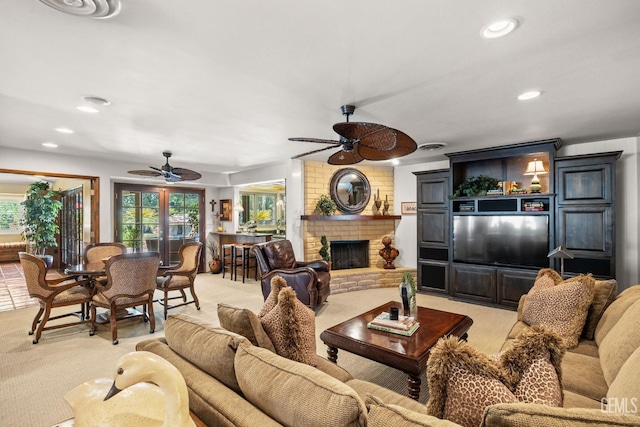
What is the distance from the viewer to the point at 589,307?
229 cm

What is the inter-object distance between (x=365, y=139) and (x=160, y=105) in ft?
6.40

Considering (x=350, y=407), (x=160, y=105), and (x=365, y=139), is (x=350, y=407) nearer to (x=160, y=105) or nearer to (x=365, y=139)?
(x=365, y=139)

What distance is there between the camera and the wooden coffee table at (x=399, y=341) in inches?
78.7

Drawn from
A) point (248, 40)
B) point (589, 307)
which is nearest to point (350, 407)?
point (248, 40)

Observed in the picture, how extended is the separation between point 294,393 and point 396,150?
91.4 inches

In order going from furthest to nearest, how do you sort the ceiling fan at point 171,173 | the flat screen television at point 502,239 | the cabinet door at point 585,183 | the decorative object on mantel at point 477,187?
the decorative object on mantel at point 477,187, the ceiling fan at point 171,173, the flat screen television at point 502,239, the cabinet door at point 585,183

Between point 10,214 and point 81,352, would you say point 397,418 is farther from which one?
point 10,214

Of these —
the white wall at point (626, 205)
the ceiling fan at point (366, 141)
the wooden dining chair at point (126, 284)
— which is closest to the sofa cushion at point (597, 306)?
the ceiling fan at point (366, 141)

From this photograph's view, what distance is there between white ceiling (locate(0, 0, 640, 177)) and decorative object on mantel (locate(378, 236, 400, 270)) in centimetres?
267

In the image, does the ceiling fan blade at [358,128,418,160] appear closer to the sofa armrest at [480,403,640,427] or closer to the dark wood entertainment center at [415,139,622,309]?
the sofa armrest at [480,403,640,427]

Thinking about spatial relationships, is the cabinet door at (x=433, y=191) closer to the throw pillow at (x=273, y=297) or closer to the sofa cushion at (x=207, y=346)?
the throw pillow at (x=273, y=297)

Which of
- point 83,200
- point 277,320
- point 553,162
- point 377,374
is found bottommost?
point 377,374

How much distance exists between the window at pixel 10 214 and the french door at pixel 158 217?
599 cm

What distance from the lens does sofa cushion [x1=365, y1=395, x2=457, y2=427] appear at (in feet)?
2.51
